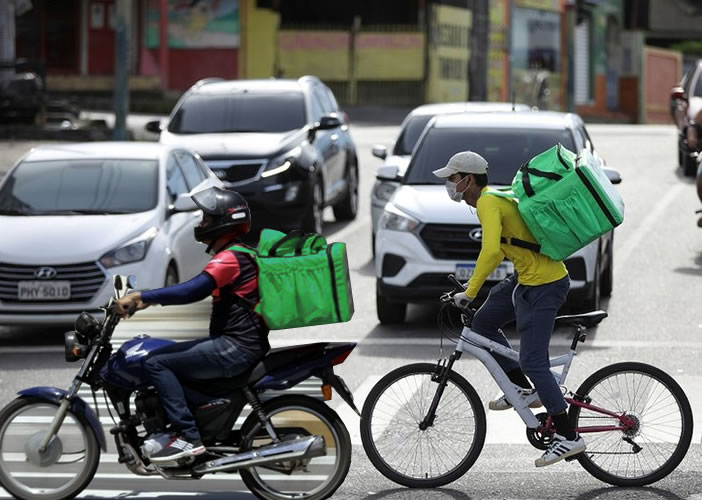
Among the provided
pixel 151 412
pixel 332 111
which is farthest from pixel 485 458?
pixel 332 111

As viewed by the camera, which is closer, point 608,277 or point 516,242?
point 516,242

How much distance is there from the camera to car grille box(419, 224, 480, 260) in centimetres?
1335

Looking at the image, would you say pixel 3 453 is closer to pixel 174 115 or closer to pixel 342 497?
pixel 342 497

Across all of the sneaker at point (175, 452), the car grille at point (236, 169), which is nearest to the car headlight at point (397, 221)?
the car grille at point (236, 169)

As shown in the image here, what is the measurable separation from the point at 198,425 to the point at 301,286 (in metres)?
0.79

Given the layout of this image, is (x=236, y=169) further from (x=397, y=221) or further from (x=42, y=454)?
(x=42, y=454)

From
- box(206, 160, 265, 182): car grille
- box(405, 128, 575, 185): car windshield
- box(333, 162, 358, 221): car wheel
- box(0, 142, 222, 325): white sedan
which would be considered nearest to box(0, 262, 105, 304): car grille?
box(0, 142, 222, 325): white sedan

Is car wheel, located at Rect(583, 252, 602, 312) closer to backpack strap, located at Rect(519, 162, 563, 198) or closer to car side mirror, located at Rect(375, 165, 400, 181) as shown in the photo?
car side mirror, located at Rect(375, 165, 400, 181)

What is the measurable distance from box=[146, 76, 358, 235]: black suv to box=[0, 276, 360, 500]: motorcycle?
10.9m

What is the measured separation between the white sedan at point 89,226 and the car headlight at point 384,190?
2.68m

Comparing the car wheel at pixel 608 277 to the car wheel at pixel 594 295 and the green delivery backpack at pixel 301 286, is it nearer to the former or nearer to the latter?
the car wheel at pixel 594 295

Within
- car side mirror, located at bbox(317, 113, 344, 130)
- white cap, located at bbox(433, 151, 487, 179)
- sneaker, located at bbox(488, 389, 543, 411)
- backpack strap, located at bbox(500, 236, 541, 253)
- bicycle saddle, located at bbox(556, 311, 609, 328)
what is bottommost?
sneaker, located at bbox(488, 389, 543, 411)

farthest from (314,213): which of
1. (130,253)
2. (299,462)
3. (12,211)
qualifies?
(299,462)

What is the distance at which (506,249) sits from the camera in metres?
8.16
